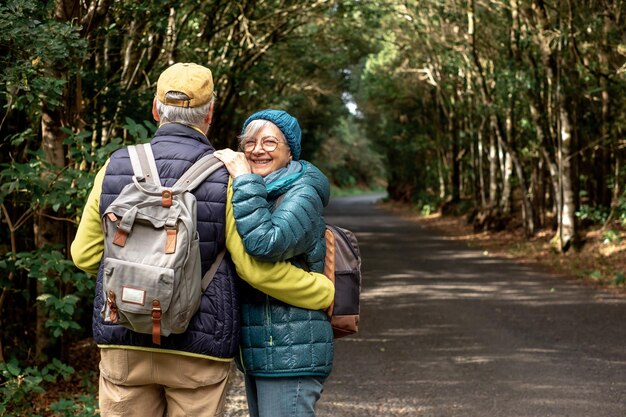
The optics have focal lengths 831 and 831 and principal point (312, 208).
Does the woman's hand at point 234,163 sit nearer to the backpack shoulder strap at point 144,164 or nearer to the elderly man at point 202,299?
the elderly man at point 202,299

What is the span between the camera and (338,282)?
3.34 meters

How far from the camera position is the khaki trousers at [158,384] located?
3.03m

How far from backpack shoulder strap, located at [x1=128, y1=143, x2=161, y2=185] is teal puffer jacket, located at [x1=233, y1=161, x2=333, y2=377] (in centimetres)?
30

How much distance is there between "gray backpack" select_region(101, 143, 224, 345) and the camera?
2795 millimetres

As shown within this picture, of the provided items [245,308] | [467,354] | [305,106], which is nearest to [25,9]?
[245,308]

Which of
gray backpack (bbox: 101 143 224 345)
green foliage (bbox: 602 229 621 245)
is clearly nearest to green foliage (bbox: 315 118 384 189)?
green foliage (bbox: 602 229 621 245)

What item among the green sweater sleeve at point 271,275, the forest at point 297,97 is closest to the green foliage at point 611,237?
the forest at point 297,97

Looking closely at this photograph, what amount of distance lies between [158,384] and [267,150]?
3.30ft

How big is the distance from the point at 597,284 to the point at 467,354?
687 cm

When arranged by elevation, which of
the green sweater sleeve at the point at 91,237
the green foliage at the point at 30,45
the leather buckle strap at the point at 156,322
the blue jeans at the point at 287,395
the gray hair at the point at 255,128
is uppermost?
the green foliage at the point at 30,45

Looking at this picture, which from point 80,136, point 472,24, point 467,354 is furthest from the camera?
point 472,24

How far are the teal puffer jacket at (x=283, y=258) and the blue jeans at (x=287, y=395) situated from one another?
4 centimetres

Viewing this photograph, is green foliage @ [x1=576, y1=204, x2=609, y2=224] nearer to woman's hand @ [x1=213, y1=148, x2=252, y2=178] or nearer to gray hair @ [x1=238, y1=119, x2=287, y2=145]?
gray hair @ [x1=238, y1=119, x2=287, y2=145]

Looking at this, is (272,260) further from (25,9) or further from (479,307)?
(479,307)
